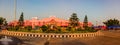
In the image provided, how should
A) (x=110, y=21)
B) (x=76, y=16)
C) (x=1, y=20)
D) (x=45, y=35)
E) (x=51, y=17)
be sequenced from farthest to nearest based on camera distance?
1. (x=110, y=21)
2. (x=1, y=20)
3. (x=51, y=17)
4. (x=76, y=16)
5. (x=45, y=35)

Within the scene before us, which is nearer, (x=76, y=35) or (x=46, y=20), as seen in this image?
(x=76, y=35)

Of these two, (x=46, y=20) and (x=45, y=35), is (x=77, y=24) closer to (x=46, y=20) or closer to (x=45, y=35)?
(x=46, y=20)

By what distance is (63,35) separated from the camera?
99.6 feet

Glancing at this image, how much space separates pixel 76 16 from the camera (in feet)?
161

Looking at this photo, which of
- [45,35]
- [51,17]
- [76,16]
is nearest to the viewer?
[45,35]

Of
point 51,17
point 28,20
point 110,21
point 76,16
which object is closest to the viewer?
point 76,16

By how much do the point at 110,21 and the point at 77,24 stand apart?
139 ft

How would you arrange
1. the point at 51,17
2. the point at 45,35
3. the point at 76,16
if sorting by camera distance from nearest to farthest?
the point at 45,35, the point at 76,16, the point at 51,17

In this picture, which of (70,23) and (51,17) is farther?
(51,17)

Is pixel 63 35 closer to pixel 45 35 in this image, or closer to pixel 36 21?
pixel 45 35

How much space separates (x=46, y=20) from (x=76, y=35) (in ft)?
84.0

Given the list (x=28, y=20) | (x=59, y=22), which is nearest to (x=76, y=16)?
Answer: (x=59, y=22)

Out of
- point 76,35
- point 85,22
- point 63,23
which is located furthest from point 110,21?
point 76,35

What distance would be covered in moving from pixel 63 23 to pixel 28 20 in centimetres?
961
